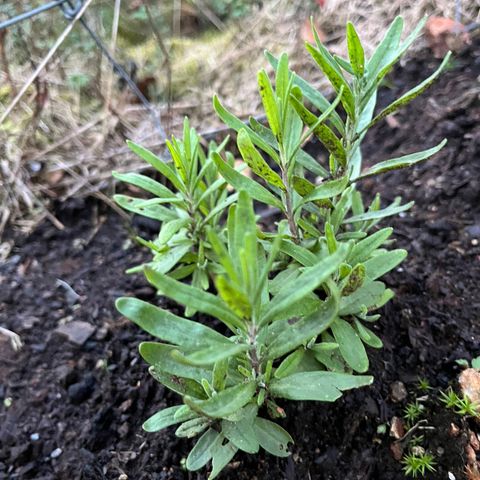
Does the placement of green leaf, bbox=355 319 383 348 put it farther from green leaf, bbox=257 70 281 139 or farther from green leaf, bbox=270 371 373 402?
green leaf, bbox=257 70 281 139

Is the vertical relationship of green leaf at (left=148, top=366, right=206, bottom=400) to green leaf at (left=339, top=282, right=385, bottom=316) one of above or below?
above

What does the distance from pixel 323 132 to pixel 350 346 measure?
21.1 inches

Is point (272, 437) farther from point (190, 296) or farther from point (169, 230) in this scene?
point (169, 230)

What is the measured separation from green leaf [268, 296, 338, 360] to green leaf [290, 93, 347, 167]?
0.41m

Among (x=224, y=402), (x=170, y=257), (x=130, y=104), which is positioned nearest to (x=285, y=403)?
(x=224, y=402)

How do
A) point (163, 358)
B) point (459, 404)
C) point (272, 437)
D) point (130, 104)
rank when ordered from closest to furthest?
point (163, 358) → point (272, 437) → point (459, 404) → point (130, 104)

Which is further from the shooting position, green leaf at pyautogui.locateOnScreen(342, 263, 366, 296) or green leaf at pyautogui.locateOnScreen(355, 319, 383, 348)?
green leaf at pyautogui.locateOnScreen(355, 319, 383, 348)

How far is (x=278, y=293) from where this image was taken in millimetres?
1026

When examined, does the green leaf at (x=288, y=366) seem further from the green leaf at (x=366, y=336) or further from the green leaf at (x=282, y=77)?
the green leaf at (x=282, y=77)

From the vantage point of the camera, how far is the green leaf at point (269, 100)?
1.12 m

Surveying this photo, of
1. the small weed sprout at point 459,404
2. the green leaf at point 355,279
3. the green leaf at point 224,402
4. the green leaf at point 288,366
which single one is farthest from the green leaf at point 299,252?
the small weed sprout at point 459,404

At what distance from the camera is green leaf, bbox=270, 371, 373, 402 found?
1112mm

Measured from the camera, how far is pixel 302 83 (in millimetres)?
1413

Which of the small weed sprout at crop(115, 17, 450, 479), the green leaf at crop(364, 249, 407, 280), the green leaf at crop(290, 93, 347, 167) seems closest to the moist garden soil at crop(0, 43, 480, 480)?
the small weed sprout at crop(115, 17, 450, 479)
